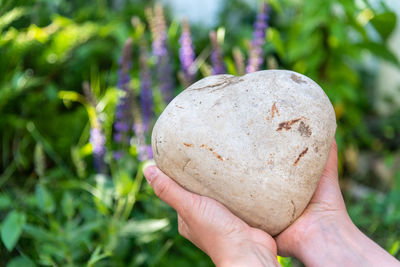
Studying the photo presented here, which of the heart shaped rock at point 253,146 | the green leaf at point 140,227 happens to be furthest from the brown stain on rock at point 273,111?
the green leaf at point 140,227

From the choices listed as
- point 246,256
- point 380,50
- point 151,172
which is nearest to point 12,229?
point 151,172

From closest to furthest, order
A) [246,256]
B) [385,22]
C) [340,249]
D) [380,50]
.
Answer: [246,256]
[340,249]
[385,22]
[380,50]

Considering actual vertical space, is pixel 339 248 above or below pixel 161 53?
below

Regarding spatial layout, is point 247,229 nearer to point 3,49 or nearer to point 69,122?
point 69,122

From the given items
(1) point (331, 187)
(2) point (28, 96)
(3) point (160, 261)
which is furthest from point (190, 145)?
(2) point (28, 96)

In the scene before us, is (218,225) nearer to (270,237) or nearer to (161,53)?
(270,237)

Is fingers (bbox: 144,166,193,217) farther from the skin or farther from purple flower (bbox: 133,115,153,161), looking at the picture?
purple flower (bbox: 133,115,153,161)

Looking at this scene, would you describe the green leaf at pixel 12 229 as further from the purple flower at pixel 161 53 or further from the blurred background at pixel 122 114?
the purple flower at pixel 161 53
